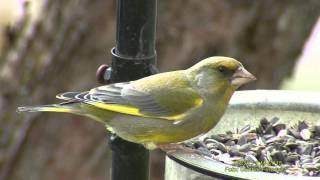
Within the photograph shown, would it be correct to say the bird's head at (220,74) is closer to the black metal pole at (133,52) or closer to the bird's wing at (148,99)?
the bird's wing at (148,99)

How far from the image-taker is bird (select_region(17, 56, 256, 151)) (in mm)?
4098

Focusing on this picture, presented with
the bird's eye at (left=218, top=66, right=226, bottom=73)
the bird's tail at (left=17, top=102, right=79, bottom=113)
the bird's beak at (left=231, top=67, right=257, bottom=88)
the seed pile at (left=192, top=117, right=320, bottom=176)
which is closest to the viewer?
the seed pile at (left=192, top=117, right=320, bottom=176)

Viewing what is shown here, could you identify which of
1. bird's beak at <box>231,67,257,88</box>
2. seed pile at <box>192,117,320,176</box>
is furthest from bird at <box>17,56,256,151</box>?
seed pile at <box>192,117,320,176</box>

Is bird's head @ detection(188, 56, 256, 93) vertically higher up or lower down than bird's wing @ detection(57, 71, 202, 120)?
higher up

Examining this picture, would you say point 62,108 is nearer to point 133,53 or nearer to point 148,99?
point 148,99

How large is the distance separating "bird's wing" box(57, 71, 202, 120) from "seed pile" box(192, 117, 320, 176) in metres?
0.19

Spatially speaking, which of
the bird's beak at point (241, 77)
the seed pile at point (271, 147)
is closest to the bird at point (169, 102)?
the bird's beak at point (241, 77)

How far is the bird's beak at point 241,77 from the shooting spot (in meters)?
4.03

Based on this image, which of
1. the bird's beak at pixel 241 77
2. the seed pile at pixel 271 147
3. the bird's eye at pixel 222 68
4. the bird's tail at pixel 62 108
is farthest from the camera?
the bird's tail at pixel 62 108

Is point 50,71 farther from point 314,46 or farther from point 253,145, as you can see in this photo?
point 314,46

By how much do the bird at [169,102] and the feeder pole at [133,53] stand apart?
7.6 inches

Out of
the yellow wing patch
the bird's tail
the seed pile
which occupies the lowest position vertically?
the seed pile

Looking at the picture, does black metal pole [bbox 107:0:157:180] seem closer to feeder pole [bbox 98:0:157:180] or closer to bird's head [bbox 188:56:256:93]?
feeder pole [bbox 98:0:157:180]

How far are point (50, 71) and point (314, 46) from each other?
5.02 m
